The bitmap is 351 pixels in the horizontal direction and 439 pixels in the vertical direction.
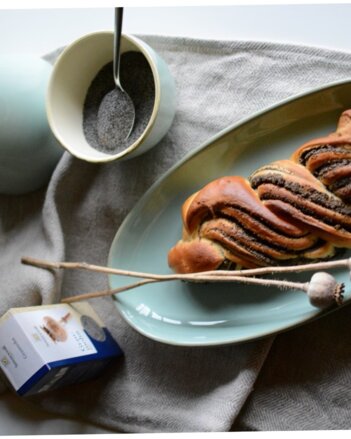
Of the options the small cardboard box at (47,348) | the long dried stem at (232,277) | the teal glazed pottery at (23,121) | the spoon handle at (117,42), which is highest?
the spoon handle at (117,42)

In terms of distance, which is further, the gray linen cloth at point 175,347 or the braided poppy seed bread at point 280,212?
the gray linen cloth at point 175,347

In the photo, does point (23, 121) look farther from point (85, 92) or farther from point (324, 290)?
point (324, 290)

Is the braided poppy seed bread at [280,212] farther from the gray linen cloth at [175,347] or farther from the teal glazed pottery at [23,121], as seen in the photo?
the teal glazed pottery at [23,121]

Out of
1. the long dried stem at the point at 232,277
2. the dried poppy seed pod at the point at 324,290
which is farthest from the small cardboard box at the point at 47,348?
the dried poppy seed pod at the point at 324,290

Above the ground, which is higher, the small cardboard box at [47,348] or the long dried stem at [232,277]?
the long dried stem at [232,277]

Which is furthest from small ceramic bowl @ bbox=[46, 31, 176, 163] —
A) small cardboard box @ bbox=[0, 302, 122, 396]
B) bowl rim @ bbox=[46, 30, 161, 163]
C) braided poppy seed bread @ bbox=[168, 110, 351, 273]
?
small cardboard box @ bbox=[0, 302, 122, 396]

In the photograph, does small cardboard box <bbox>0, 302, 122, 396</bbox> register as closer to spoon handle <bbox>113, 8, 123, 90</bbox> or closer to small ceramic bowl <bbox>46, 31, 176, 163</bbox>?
small ceramic bowl <bbox>46, 31, 176, 163</bbox>
